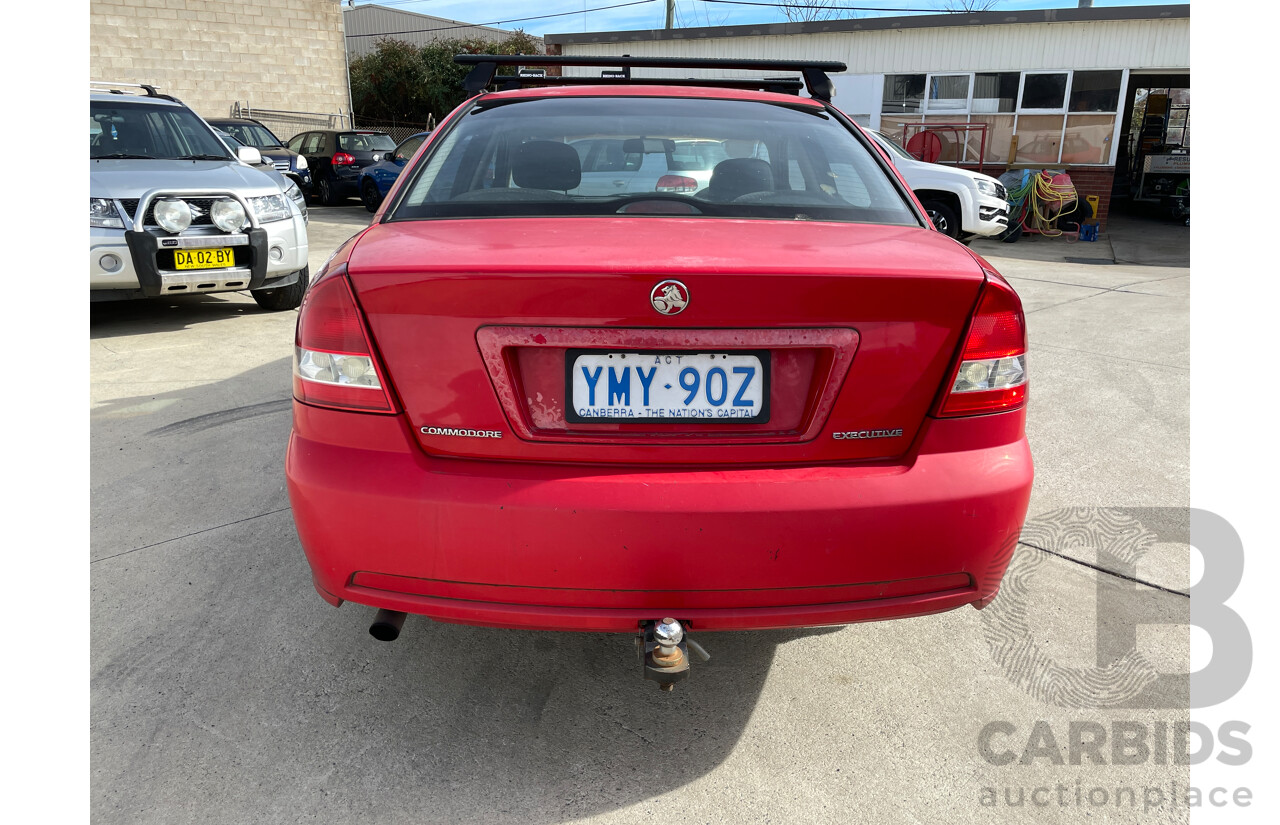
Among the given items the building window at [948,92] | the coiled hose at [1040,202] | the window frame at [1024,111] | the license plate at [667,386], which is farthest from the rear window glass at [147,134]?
the building window at [948,92]

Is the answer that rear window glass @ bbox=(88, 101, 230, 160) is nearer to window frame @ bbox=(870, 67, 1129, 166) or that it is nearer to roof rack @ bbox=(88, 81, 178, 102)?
roof rack @ bbox=(88, 81, 178, 102)

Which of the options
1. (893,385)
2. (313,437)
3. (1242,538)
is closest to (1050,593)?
(1242,538)

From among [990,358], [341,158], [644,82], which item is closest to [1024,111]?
[341,158]

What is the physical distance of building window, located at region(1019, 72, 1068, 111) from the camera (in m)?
16.7

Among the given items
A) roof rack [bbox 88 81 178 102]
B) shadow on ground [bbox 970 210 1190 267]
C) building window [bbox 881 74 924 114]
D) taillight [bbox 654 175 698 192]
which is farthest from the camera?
building window [bbox 881 74 924 114]

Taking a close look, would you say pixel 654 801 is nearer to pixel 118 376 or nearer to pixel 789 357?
pixel 789 357

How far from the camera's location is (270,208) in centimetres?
614

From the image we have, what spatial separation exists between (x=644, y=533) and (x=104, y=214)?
5378 millimetres

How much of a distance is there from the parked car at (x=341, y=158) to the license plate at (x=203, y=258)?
10.5 metres

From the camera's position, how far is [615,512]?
5.40 ft

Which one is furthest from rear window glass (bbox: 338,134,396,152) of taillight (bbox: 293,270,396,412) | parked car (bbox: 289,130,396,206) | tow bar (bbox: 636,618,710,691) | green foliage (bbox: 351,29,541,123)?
tow bar (bbox: 636,618,710,691)

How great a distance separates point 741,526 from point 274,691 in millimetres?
1348

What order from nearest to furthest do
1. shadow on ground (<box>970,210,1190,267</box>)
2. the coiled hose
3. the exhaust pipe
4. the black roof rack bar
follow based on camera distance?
the exhaust pipe → the black roof rack bar → shadow on ground (<box>970,210,1190,267</box>) → the coiled hose

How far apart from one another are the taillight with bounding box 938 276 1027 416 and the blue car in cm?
1398
